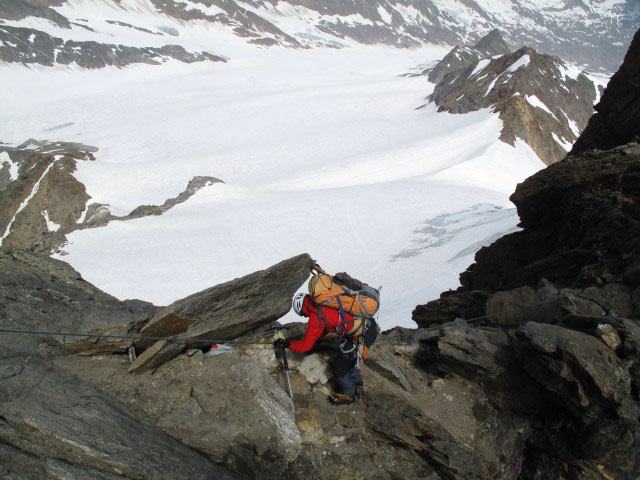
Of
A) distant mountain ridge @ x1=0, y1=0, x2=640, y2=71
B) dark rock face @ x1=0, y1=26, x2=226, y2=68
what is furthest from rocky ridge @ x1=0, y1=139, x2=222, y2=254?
distant mountain ridge @ x1=0, y1=0, x2=640, y2=71

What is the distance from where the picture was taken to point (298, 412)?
3623 mm

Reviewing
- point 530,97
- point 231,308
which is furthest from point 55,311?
point 530,97

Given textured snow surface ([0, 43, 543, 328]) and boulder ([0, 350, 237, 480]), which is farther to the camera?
textured snow surface ([0, 43, 543, 328])

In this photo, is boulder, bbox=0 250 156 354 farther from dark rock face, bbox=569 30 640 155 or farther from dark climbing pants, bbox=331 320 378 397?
dark rock face, bbox=569 30 640 155

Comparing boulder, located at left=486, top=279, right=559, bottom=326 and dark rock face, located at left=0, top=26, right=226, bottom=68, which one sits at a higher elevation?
boulder, located at left=486, top=279, right=559, bottom=326

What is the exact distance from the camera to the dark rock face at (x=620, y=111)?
22.1ft

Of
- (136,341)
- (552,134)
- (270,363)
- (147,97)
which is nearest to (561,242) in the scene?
(270,363)

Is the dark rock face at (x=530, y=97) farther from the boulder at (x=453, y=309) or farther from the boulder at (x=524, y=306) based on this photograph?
the boulder at (x=524, y=306)

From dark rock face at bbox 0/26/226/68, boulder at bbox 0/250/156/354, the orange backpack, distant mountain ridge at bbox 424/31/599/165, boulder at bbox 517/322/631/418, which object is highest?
distant mountain ridge at bbox 424/31/599/165

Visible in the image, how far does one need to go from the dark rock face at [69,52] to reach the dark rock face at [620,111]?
71.9m

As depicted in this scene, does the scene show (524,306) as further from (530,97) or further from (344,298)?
(530,97)

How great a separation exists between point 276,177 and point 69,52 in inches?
2253

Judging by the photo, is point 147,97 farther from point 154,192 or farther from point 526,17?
point 526,17

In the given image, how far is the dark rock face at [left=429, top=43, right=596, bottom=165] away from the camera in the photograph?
94.1ft
